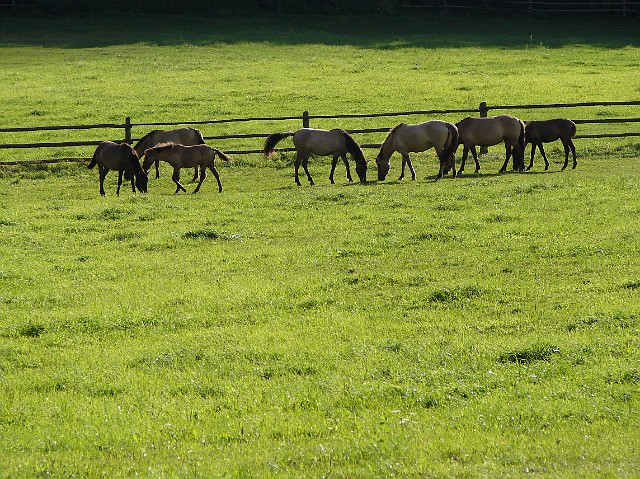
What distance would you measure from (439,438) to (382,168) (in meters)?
14.6

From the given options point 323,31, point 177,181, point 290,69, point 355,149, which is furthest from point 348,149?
point 323,31

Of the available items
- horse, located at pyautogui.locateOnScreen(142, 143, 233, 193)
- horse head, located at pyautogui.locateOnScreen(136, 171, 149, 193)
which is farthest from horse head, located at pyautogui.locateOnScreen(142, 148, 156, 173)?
horse head, located at pyautogui.locateOnScreen(136, 171, 149, 193)

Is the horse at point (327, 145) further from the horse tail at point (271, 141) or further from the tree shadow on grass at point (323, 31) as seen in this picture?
the tree shadow on grass at point (323, 31)

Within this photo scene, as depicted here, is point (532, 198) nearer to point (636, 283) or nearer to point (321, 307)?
point (636, 283)

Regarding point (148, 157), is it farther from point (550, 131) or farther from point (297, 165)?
point (550, 131)

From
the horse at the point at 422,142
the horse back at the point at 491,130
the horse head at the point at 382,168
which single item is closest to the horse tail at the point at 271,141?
the horse head at the point at 382,168

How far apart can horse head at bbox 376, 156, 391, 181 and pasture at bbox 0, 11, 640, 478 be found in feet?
0.70

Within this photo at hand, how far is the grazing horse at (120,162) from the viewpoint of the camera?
2017 centimetres

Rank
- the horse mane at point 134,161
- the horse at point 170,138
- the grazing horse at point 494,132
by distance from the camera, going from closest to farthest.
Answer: the horse mane at point 134,161 < the grazing horse at point 494,132 < the horse at point 170,138

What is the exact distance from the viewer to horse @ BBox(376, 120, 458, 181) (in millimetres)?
20672

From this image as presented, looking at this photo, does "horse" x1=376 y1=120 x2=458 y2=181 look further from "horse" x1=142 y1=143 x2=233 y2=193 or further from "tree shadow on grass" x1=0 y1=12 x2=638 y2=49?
"tree shadow on grass" x1=0 y1=12 x2=638 y2=49

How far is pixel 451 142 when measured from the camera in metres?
20.6

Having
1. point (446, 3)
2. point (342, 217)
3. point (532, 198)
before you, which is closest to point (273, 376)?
point (342, 217)

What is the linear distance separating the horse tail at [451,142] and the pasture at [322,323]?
1.12 m
